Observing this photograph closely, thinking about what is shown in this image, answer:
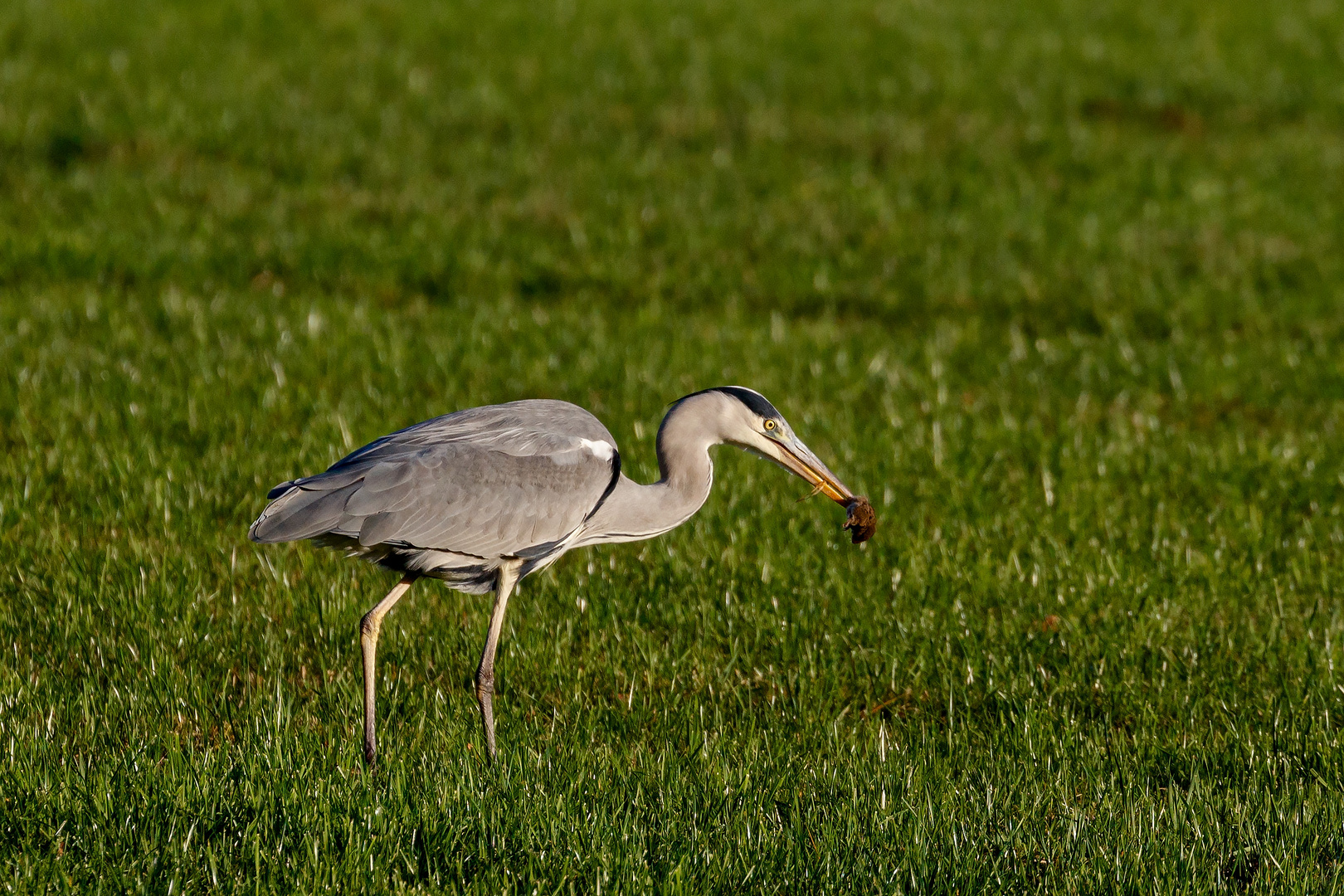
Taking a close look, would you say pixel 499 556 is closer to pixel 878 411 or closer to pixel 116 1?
pixel 878 411

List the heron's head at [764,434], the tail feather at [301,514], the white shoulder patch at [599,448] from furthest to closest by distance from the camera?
the white shoulder patch at [599,448] → the heron's head at [764,434] → the tail feather at [301,514]

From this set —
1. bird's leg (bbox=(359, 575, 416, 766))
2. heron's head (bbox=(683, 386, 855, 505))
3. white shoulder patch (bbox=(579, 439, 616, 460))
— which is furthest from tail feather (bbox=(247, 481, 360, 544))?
heron's head (bbox=(683, 386, 855, 505))

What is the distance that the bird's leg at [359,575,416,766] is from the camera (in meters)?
4.93

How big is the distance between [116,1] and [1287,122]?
13808mm

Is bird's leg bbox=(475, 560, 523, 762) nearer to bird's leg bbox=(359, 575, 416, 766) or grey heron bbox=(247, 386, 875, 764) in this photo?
grey heron bbox=(247, 386, 875, 764)

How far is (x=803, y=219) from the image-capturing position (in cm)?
1271

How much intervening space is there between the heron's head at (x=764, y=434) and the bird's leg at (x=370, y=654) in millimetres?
1387

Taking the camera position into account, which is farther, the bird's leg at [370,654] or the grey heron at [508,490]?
the grey heron at [508,490]

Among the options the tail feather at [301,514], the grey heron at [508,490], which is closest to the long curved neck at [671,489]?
the grey heron at [508,490]

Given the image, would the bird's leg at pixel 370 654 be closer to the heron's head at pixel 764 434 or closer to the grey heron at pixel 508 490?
the grey heron at pixel 508 490

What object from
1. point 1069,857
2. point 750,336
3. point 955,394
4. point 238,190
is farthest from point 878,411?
point 238,190

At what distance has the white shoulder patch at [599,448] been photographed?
17.9ft

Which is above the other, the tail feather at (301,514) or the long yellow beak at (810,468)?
the long yellow beak at (810,468)

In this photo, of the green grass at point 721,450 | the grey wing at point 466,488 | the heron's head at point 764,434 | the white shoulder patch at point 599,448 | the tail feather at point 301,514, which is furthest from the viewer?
the white shoulder patch at point 599,448
